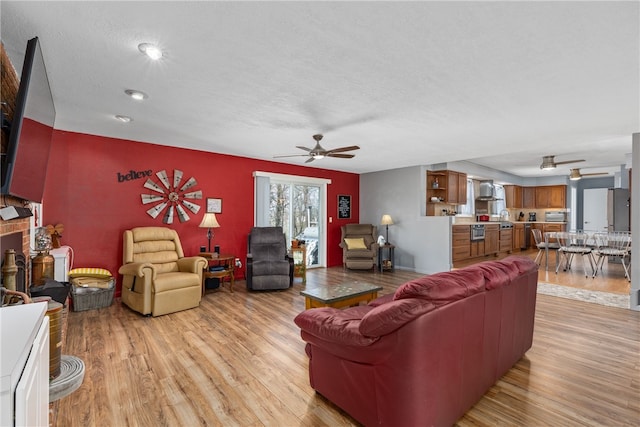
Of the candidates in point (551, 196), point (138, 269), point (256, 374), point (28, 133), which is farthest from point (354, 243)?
point (551, 196)

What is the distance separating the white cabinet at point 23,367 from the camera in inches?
31.6

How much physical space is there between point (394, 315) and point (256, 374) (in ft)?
4.83

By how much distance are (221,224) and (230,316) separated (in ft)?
7.11

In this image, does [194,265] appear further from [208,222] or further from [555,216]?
[555,216]

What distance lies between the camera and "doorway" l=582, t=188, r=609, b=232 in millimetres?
9383

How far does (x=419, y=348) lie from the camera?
1.54m

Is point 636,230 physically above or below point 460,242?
above

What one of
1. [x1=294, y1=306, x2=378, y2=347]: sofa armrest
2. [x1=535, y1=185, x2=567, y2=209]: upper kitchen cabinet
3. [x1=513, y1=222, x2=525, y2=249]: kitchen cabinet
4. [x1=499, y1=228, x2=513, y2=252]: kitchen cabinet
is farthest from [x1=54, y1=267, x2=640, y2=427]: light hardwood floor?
[x1=535, y1=185, x2=567, y2=209]: upper kitchen cabinet

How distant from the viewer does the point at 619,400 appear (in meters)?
2.11

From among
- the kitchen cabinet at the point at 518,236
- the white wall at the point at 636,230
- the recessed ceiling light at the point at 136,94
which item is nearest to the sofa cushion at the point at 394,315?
the recessed ceiling light at the point at 136,94

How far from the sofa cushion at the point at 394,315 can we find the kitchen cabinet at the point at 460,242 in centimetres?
537

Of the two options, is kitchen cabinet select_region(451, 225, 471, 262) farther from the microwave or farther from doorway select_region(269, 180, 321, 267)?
the microwave

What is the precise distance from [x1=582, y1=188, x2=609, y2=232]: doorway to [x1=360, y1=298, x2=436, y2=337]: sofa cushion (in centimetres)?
1101

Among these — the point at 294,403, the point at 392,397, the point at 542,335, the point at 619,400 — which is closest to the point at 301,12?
the point at 392,397
